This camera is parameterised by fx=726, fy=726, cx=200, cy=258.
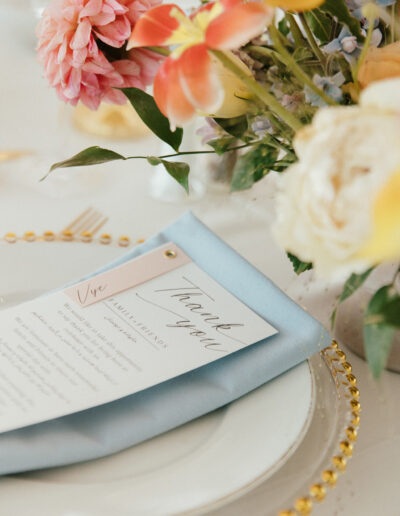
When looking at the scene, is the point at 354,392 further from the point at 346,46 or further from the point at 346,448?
the point at 346,46

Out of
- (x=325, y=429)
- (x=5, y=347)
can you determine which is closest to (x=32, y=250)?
(x=5, y=347)

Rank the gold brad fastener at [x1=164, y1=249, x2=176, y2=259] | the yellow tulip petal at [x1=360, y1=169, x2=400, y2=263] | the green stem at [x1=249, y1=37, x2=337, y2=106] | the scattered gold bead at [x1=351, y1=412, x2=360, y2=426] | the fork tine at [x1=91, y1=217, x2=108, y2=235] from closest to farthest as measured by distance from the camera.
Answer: the yellow tulip petal at [x1=360, y1=169, x2=400, y2=263], the green stem at [x1=249, y1=37, x2=337, y2=106], the scattered gold bead at [x1=351, y1=412, x2=360, y2=426], the gold brad fastener at [x1=164, y1=249, x2=176, y2=259], the fork tine at [x1=91, y1=217, x2=108, y2=235]

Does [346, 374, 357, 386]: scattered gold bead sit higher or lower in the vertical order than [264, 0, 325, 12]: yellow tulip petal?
lower

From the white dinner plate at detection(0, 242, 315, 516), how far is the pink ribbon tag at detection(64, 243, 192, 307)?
126mm

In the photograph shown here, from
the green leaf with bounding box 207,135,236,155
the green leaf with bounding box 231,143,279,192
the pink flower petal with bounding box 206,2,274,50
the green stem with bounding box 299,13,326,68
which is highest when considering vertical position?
the pink flower petal with bounding box 206,2,274,50

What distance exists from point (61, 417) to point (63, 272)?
190 millimetres

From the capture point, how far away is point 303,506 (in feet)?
1.37

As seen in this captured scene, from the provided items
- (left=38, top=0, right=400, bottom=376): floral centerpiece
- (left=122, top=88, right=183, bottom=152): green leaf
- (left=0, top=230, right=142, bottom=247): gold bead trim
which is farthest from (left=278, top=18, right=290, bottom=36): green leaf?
(left=0, top=230, right=142, bottom=247): gold bead trim

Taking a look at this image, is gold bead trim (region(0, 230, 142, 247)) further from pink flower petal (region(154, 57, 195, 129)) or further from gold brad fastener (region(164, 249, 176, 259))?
pink flower petal (region(154, 57, 195, 129))

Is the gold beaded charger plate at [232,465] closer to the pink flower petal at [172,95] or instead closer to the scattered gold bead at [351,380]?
the scattered gold bead at [351,380]

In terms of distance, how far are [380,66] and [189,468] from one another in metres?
0.25

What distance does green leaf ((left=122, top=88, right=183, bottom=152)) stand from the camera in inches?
20.1

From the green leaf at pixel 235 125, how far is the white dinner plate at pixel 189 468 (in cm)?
17

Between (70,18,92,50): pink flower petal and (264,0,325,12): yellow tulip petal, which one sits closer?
(264,0,325,12): yellow tulip petal
